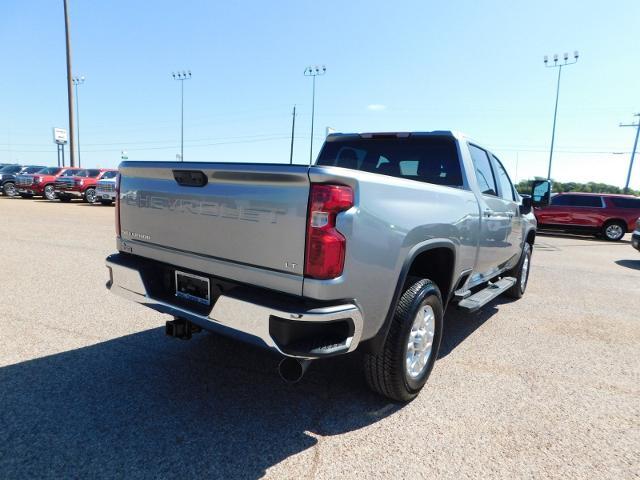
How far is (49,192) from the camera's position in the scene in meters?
23.7

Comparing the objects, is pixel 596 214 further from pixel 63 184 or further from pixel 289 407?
pixel 63 184

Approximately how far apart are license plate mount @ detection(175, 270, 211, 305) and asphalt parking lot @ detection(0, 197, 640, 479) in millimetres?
719

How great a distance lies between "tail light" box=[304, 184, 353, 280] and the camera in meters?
2.16

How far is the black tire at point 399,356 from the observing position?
270 centimetres

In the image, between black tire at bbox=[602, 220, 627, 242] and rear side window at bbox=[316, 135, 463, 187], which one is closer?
rear side window at bbox=[316, 135, 463, 187]

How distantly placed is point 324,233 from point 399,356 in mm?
1062

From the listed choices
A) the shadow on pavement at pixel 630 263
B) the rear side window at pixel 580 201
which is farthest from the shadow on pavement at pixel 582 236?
the shadow on pavement at pixel 630 263

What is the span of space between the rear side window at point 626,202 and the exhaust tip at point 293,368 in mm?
18137

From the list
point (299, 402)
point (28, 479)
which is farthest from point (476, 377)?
point (28, 479)

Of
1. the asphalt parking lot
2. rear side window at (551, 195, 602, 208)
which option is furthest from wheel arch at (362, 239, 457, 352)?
rear side window at (551, 195, 602, 208)

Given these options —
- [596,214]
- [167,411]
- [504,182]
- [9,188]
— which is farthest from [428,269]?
[9,188]

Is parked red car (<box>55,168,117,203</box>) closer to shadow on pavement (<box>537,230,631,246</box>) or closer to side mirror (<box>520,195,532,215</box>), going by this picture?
shadow on pavement (<box>537,230,631,246</box>)

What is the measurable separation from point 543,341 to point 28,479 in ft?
14.1

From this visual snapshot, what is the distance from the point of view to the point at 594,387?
3344mm
